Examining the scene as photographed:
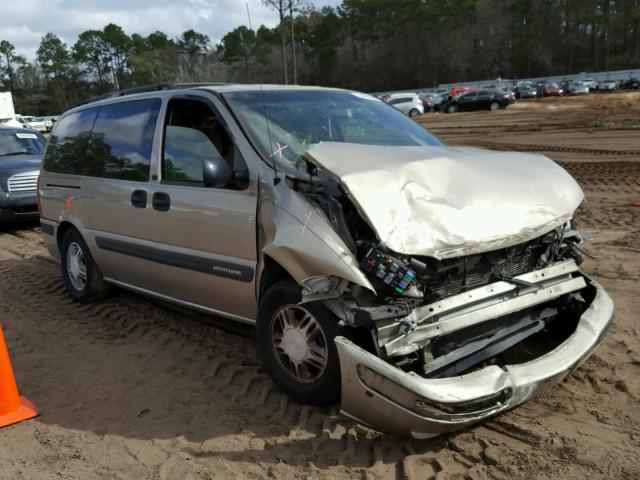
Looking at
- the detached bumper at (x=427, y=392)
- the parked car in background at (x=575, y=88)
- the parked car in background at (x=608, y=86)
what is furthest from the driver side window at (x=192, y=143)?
the parked car in background at (x=608, y=86)

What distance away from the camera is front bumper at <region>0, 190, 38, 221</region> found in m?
9.88

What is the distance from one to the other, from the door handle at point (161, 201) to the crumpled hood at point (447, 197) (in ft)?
4.68

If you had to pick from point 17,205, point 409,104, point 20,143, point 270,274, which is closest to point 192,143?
point 270,274

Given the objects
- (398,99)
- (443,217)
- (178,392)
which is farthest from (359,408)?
(398,99)

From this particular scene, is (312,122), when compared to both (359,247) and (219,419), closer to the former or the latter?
(359,247)

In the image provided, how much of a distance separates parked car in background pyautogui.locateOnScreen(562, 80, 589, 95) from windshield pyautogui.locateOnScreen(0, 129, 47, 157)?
44.8 metres

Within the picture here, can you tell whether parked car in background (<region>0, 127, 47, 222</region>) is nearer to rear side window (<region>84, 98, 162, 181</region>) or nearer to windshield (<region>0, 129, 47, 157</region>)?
windshield (<region>0, 129, 47, 157</region>)

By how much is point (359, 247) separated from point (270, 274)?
75 cm

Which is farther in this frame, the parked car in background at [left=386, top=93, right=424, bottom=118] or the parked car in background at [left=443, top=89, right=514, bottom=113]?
the parked car in background at [left=443, top=89, right=514, bottom=113]

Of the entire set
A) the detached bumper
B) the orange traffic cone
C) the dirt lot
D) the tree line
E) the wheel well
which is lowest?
the dirt lot

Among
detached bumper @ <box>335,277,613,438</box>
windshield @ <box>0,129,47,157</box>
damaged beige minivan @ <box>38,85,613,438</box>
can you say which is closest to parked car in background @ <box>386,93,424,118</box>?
windshield @ <box>0,129,47,157</box>

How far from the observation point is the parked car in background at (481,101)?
3688 centimetres

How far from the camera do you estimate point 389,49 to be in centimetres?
9488

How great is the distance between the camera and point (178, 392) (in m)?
3.88
